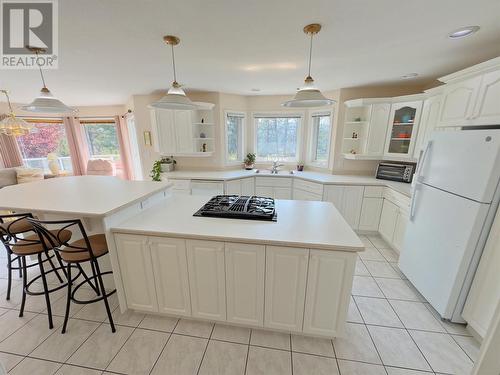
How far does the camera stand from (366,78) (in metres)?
2.96

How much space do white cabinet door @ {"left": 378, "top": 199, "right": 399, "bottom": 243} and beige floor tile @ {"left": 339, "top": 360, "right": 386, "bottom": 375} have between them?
1.91m

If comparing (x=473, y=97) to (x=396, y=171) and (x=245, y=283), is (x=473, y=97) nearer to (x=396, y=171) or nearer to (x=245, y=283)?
(x=396, y=171)

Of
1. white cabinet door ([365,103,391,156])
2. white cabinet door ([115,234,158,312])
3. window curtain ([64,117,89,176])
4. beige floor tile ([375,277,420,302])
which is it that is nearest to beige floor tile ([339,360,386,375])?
beige floor tile ([375,277,420,302])

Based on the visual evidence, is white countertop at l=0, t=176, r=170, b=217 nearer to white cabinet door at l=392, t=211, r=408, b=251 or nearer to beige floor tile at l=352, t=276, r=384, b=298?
beige floor tile at l=352, t=276, r=384, b=298

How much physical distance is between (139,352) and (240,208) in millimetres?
1377

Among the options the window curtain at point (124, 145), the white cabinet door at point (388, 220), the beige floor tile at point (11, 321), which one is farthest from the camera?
the window curtain at point (124, 145)

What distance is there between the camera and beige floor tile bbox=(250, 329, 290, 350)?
1615 mm

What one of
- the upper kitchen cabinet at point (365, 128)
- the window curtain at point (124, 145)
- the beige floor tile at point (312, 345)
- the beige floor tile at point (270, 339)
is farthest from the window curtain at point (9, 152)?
the upper kitchen cabinet at point (365, 128)

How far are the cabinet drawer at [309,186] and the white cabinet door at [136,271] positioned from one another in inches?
109

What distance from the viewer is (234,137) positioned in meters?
4.43

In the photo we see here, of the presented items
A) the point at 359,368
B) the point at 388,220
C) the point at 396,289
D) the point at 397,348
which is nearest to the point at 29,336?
the point at 359,368

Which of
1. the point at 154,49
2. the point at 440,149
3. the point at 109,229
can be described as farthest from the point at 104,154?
the point at 440,149

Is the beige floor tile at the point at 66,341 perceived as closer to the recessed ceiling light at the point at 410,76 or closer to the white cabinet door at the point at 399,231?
the white cabinet door at the point at 399,231

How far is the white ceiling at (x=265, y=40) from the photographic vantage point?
1.37 m
